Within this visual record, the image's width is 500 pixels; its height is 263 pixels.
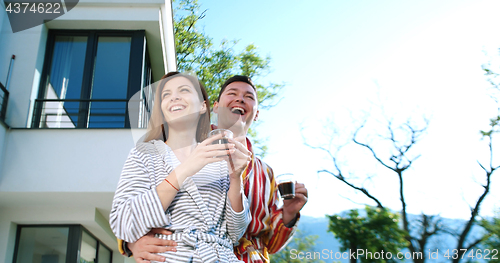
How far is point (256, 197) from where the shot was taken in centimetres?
88

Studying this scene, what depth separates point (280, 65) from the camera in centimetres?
149

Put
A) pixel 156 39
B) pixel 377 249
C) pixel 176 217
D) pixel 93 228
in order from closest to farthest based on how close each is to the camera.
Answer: pixel 176 217
pixel 377 249
pixel 93 228
pixel 156 39

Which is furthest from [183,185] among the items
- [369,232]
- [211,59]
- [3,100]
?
[211,59]

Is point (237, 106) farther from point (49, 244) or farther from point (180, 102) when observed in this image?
point (49, 244)

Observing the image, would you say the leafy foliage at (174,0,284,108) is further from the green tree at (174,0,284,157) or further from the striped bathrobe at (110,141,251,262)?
the striped bathrobe at (110,141,251,262)

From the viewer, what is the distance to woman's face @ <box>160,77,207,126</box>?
83cm

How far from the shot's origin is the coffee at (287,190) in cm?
92

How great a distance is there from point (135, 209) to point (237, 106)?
381 millimetres

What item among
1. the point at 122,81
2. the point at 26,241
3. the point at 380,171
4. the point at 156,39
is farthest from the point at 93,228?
the point at 380,171

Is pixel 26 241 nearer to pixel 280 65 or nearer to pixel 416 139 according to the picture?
pixel 280 65

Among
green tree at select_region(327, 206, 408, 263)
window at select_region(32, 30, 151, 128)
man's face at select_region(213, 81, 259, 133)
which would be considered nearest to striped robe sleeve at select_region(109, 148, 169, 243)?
man's face at select_region(213, 81, 259, 133)

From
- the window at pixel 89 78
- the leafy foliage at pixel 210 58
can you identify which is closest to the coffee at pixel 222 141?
the leafy foliage at pixel 210 58

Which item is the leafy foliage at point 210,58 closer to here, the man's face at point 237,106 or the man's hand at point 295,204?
the man's face at point 237,106

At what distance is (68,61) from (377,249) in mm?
3807
